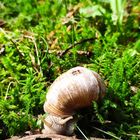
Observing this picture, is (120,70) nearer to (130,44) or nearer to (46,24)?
(130,44)

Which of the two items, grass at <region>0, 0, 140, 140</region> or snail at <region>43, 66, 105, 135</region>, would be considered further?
grass at <region>0, 0, 140, 140</region>

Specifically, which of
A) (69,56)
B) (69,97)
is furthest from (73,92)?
(69,56)

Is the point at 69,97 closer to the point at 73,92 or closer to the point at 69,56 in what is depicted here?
the point at 73,92

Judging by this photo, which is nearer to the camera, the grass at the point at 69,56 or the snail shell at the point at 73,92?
the snail shell at the point at 73,92

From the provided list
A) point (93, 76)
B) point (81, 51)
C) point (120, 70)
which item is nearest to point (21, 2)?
point (81, 51)
